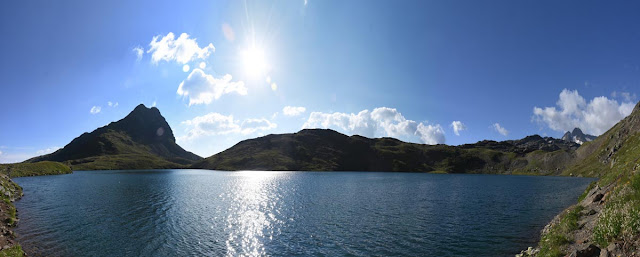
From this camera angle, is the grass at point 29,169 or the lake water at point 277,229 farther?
the grass at point 29,169

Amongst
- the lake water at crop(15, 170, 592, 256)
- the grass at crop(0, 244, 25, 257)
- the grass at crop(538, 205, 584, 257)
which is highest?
the grass at crop(538, 205, 584, 257)

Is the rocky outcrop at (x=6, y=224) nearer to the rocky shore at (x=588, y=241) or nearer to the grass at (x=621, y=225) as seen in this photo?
the rocky shore at (x=588, y=241)

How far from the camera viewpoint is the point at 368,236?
3869 centimetres

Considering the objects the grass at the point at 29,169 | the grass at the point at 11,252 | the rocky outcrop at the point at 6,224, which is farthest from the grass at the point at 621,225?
the grass at the point at 29,169

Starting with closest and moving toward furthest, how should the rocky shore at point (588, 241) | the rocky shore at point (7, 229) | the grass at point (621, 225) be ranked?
the rocky shore at point (588, 241)
the grass at point (621, 225)
the rocky shore at point (7, 229)

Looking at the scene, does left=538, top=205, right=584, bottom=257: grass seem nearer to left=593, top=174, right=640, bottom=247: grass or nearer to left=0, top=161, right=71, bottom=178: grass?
left=593, top=174, right=640, bottom=247: grass

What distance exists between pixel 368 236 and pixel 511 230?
21811 millimetres

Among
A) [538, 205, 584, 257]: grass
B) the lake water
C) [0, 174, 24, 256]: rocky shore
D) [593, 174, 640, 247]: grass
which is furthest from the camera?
the lake water

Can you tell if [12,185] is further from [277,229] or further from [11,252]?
[277,229]

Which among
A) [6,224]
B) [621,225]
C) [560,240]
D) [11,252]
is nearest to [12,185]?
[6,224]

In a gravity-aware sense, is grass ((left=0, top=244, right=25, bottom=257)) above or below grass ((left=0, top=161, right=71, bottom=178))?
below

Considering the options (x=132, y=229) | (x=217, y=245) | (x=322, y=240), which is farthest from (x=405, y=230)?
(x=132, y=229)

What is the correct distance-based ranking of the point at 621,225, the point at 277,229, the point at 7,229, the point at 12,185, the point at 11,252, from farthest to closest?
the point at 12,185
the point at 277,229
the point at 7,229
the point at 11,252
the point at 621,225

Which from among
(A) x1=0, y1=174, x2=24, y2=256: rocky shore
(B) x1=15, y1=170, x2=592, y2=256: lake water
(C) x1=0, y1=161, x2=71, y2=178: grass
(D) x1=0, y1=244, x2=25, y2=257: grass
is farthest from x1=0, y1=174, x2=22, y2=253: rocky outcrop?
(C) x1=0, y1=161, x2=71, y2=178: grass
